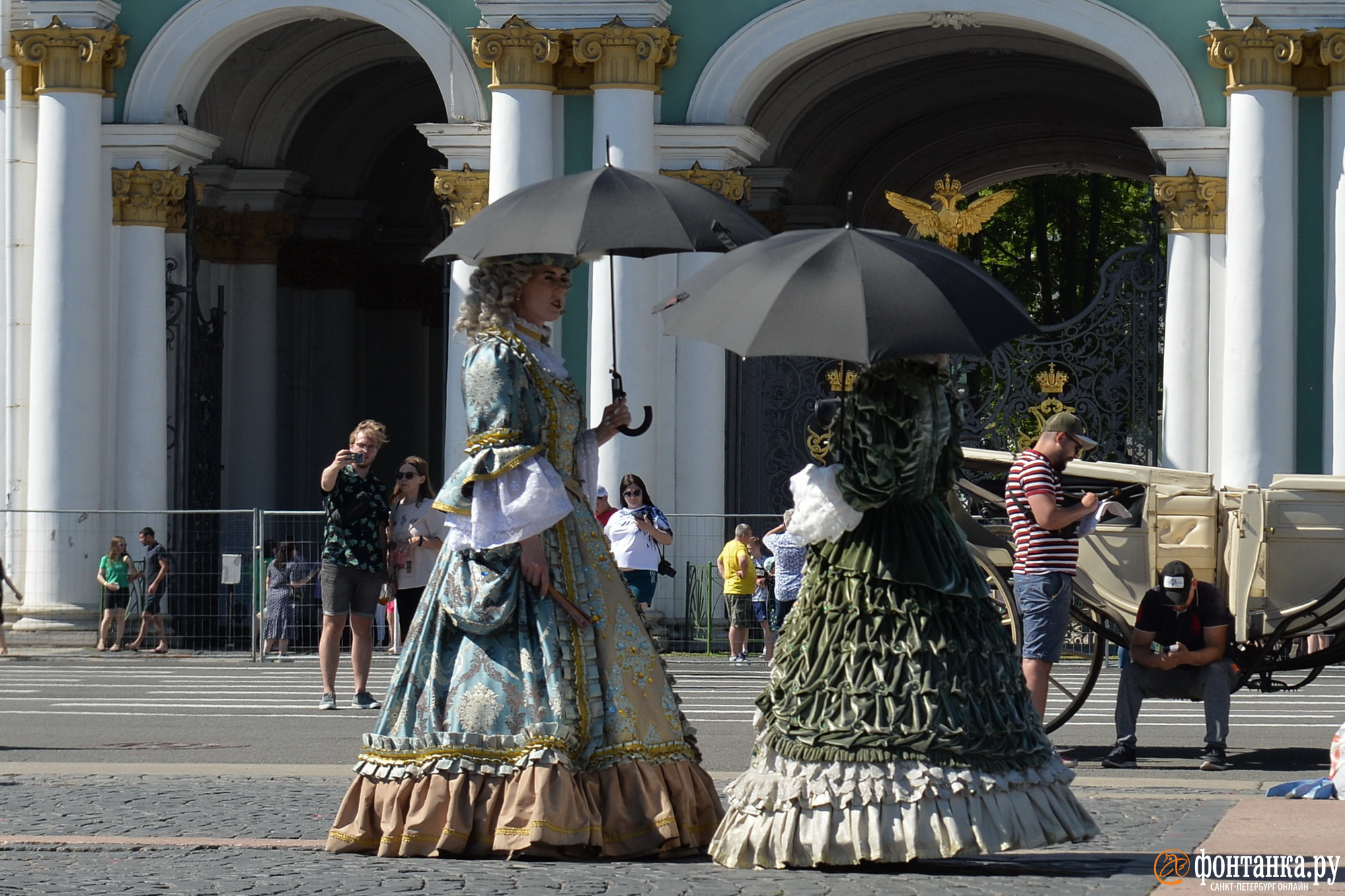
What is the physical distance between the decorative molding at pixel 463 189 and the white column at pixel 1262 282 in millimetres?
6701

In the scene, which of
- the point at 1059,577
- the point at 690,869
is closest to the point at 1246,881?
the point at 690,869

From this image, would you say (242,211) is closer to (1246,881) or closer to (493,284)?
(493,284)

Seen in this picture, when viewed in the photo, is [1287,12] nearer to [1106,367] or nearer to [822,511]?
[1106,367]

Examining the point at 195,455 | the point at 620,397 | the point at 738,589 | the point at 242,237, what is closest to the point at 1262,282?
the point at 738,589

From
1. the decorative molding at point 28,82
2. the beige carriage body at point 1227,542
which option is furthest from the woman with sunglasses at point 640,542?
the decorative molding at point 28,82

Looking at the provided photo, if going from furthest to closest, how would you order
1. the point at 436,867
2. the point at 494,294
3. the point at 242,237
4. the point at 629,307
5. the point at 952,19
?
the point at 242,237, the point at 952,19, the point at 629,307, the point at 494,294, the point at 436,867

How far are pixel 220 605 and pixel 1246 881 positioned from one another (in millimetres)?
15426

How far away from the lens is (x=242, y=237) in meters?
26.2

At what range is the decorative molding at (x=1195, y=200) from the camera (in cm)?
1895

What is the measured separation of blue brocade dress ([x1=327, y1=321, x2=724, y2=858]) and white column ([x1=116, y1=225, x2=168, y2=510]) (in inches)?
586

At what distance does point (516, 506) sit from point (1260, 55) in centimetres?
1340

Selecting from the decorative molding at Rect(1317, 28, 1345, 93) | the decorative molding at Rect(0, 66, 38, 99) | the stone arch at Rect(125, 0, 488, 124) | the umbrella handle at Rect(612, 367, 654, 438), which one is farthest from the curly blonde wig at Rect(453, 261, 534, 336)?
the decorative molding at Rect(0, 66, 38, 99)

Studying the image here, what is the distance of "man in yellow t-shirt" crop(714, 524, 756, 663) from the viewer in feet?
61.4

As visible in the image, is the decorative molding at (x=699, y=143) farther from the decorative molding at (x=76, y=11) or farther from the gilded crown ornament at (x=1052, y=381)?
the decorative molding at (x=76, y=11)
